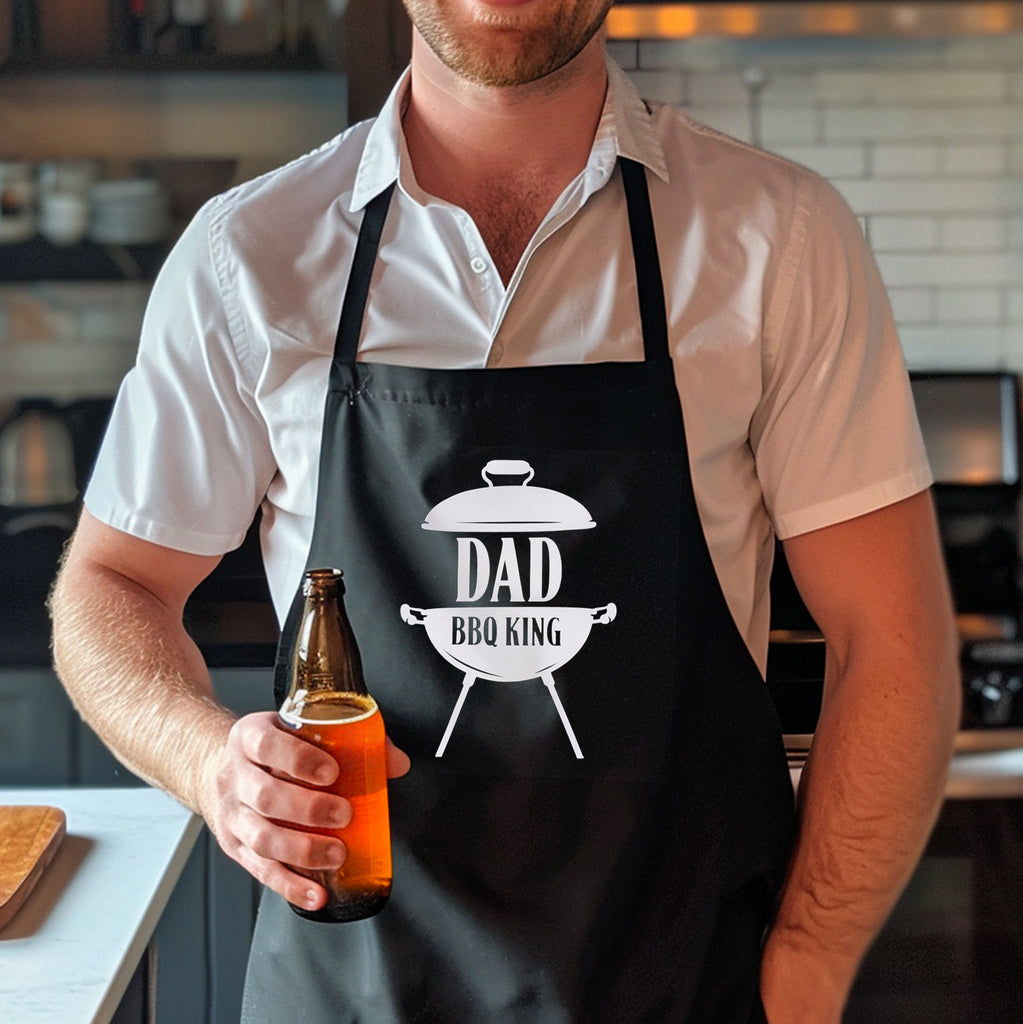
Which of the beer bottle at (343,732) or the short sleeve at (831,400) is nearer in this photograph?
the beer bottle at (343,732)

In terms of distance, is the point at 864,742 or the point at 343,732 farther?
the point at 864,742

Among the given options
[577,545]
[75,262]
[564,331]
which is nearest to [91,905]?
[577,545]

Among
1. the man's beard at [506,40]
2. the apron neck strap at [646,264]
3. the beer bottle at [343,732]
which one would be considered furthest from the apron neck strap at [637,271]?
the beer bottle at [343,732]

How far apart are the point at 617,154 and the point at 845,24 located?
0.99 metres

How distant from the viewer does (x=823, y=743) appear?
124 cm

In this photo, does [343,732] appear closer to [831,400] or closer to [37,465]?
[831,400]

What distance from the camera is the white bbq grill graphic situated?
1.17 meters

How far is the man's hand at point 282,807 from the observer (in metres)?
1.00

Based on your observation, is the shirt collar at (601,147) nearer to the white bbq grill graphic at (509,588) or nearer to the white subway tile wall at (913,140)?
the white bbq grill graphic at (509,588)

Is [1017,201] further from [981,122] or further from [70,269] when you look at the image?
[70,269]

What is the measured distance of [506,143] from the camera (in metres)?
1.29

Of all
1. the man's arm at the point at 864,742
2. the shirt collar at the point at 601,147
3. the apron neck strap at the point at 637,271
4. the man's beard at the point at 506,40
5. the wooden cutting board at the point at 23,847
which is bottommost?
the wooden cutting board at the point at 23,847

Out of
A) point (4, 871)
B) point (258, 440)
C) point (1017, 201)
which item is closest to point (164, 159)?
point (258, 440)

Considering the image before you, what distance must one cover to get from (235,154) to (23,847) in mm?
1135
